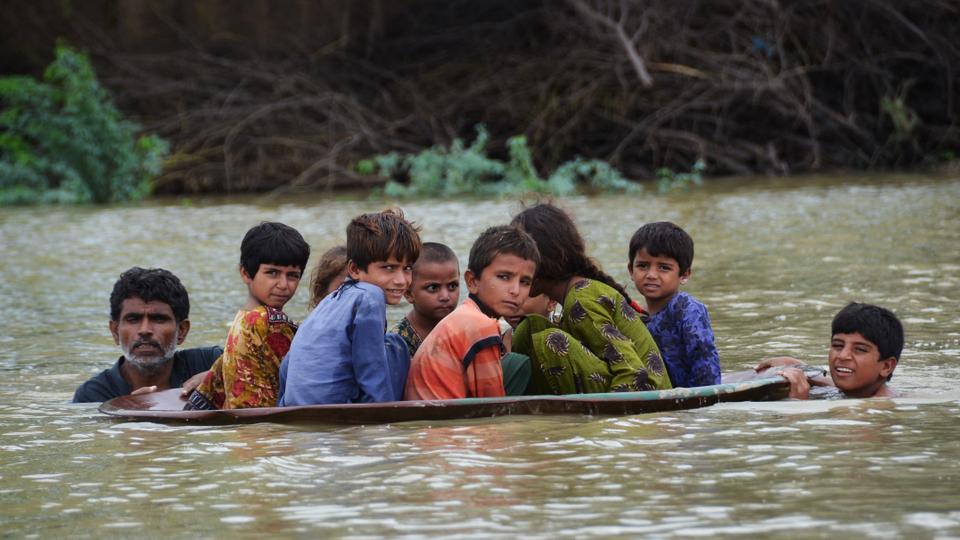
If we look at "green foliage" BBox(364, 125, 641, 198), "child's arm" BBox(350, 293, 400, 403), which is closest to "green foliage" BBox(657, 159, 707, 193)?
"green foliage" BBox(364, 125, 641, 198)

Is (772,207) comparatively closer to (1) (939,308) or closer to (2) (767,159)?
(2) (767,159)

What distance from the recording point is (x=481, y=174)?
60.8ft

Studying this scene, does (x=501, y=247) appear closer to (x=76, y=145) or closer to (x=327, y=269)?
(x=327, y=269)

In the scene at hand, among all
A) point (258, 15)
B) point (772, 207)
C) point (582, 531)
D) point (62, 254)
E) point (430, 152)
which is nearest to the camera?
point (582, 531)

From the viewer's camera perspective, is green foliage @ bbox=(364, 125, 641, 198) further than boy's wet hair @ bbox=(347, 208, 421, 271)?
Yes

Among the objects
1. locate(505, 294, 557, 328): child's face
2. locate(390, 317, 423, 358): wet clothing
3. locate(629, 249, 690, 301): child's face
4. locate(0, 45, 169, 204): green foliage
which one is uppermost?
locate(0, 45, 169, 204): green foliage

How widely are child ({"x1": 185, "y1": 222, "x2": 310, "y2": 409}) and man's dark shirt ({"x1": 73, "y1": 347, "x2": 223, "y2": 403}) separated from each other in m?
0.59

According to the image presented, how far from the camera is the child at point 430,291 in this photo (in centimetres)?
556

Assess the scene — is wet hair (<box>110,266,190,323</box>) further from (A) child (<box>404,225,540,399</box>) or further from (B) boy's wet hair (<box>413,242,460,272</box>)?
(A) child (<box>404,225,540,399</box>)

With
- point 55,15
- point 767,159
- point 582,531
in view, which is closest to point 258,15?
point 55,15

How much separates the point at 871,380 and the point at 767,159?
13.2 meters

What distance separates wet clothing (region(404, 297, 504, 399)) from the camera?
5.14 meters

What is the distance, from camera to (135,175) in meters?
19.4

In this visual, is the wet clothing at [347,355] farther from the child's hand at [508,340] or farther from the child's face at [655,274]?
the child's face at [655,274]
